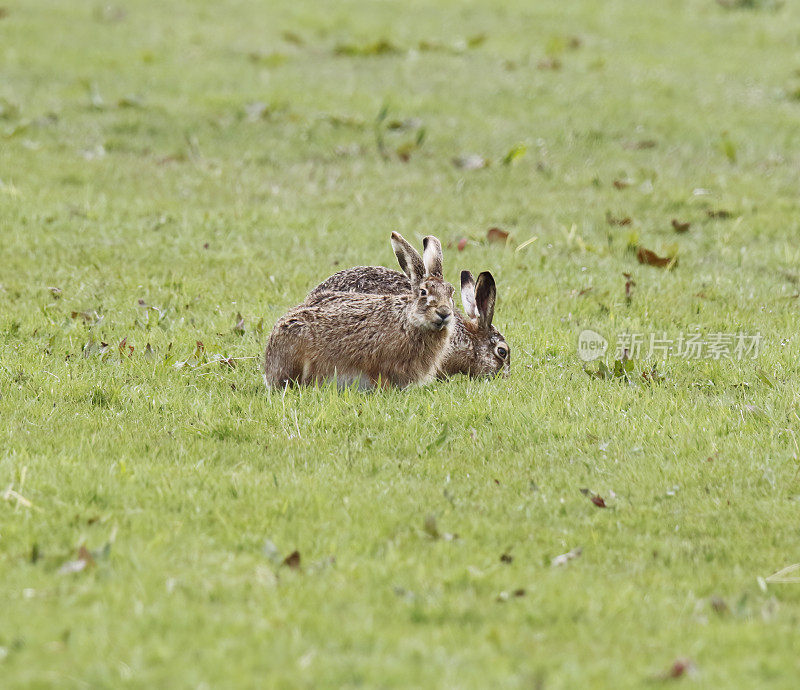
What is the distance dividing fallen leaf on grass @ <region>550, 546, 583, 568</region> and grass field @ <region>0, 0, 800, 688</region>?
7 centimetres

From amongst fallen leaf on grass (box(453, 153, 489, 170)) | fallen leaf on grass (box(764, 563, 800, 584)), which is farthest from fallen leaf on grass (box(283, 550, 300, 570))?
A: fallen leaf on grass (box(453, 153, 489, 170))

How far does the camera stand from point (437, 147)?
16547 mm

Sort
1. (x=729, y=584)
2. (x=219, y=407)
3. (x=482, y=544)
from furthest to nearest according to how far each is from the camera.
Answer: (x=219, y=407)
(x=482, y=544)
(x=729, y=584)

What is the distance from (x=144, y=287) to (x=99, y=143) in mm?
6166

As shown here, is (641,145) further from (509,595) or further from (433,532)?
(509,595)

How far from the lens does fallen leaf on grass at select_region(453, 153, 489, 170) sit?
51.6ft

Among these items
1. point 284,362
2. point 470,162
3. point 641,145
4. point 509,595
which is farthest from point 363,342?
point 641,145

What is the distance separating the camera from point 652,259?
12070mm

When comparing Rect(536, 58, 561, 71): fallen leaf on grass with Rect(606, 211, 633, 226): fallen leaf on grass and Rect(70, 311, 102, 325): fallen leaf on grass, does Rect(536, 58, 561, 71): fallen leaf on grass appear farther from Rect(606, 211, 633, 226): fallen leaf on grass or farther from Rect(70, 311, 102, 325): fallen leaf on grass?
Rect(70, 311, 102, 325): fallen leaf on grass

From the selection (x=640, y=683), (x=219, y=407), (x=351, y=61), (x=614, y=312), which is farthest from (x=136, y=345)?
(x=351, y=61)

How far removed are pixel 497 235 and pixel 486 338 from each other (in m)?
3.76

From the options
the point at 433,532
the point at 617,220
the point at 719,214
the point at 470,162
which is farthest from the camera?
the point at 470,162

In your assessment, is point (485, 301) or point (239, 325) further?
point (239, 325)

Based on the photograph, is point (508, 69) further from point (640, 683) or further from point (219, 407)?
point (640, 683)
